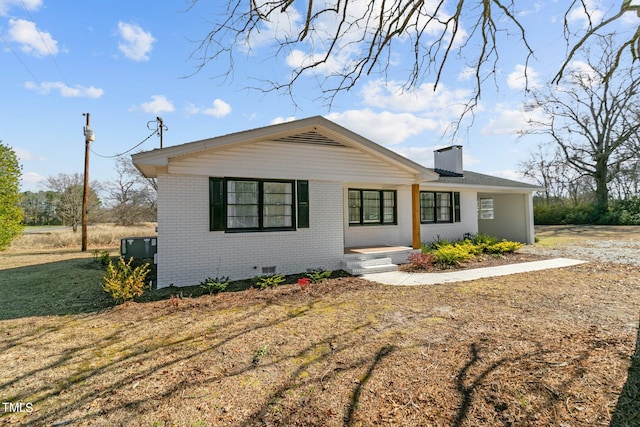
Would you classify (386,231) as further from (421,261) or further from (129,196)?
(129,196)

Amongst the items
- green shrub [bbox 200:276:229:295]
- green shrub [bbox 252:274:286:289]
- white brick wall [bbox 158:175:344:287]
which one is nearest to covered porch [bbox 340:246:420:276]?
white brick wall [bbox 158:175:344:287]

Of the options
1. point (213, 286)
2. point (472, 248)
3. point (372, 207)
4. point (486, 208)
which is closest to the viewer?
point (213, 286)

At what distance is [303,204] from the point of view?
900 cm

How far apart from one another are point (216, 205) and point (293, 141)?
9.13 ft

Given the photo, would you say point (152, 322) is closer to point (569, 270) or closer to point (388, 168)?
point (388, 168)

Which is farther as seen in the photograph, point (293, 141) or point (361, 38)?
point (293, 141)

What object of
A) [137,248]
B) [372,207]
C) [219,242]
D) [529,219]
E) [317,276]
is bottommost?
[317,276]

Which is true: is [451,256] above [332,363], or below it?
above

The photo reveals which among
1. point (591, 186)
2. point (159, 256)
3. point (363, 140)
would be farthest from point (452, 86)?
point (591, 186)

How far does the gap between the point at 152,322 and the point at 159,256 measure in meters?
2.56

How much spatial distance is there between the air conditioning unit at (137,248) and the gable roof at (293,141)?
257cm

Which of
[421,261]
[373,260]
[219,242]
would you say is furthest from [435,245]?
[219,242]

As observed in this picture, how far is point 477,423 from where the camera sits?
2.49 metres

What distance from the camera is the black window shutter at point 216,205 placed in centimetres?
784
